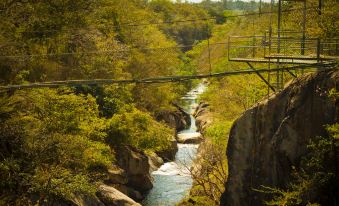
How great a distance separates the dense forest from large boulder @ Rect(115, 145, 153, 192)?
0.63 metres

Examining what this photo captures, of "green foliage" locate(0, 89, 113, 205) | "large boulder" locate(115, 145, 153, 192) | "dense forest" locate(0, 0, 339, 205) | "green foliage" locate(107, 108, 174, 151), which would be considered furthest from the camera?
"large boulder" locate(115, 145, 153, 192)

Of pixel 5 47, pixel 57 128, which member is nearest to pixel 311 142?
pixel 57 128

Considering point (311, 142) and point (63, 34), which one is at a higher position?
point (63, 34)

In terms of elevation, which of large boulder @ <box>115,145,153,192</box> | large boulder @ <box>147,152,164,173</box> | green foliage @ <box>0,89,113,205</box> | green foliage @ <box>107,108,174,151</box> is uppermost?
green foliage @ <box>0,89,113,205</box>

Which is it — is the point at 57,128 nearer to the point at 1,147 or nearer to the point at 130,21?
the point at 1,147

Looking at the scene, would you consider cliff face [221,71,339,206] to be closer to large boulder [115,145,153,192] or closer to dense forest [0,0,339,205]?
dense forest [0,0,339,205]

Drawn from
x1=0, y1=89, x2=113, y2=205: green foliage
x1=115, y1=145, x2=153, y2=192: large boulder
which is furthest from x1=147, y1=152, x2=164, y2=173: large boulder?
x1=0, y1=89, x2=113, y2=205: green foliage

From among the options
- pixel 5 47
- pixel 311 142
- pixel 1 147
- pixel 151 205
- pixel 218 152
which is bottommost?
pixel 151 205

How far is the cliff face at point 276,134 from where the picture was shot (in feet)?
51.9

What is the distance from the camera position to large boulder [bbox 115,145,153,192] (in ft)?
96.6

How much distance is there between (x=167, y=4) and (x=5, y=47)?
8751cm

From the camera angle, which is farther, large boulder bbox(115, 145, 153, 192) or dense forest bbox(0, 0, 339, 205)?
large boulder bbox(115, 145, 153, 192)

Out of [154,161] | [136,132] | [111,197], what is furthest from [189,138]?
[111,197]

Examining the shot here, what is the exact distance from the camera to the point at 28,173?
64.5ft
